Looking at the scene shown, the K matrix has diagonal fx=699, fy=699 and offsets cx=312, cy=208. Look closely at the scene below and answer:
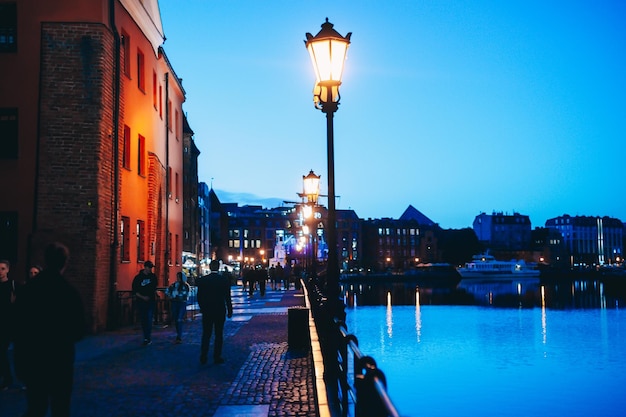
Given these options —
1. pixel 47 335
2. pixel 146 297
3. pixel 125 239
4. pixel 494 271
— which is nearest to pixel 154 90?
pixel 125 239

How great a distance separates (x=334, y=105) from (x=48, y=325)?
19.1 ft

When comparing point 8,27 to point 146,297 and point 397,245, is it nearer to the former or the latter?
point 146,297

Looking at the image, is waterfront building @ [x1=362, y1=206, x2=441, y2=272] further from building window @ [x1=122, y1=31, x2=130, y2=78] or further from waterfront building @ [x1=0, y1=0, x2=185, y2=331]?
waterfront building @ [x1=0, y1=0, x2=185, y2=331]

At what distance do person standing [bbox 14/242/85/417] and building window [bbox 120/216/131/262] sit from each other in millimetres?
16675

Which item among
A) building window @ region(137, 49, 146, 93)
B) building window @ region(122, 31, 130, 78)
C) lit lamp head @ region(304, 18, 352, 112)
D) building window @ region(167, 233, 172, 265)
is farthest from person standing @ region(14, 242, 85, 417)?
building window @ region(167, 233, 172, 265)

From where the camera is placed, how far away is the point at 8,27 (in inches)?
819

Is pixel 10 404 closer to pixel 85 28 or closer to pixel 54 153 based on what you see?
pixel 54 153

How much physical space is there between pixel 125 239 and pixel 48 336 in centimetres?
1741

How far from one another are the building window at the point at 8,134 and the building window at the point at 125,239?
4.36 metres

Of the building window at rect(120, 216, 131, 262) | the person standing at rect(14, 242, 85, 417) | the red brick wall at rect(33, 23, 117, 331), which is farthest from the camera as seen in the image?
the building window at rect(120, 216, 131, 262)

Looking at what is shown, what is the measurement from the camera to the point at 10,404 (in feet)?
33.1

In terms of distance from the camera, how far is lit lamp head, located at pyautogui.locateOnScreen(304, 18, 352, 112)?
10.6 meters

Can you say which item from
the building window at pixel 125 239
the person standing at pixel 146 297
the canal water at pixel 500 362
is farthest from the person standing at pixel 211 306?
the building window at pixel 125 239

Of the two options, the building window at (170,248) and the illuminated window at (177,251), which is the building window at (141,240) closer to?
the building window at (170,248)
